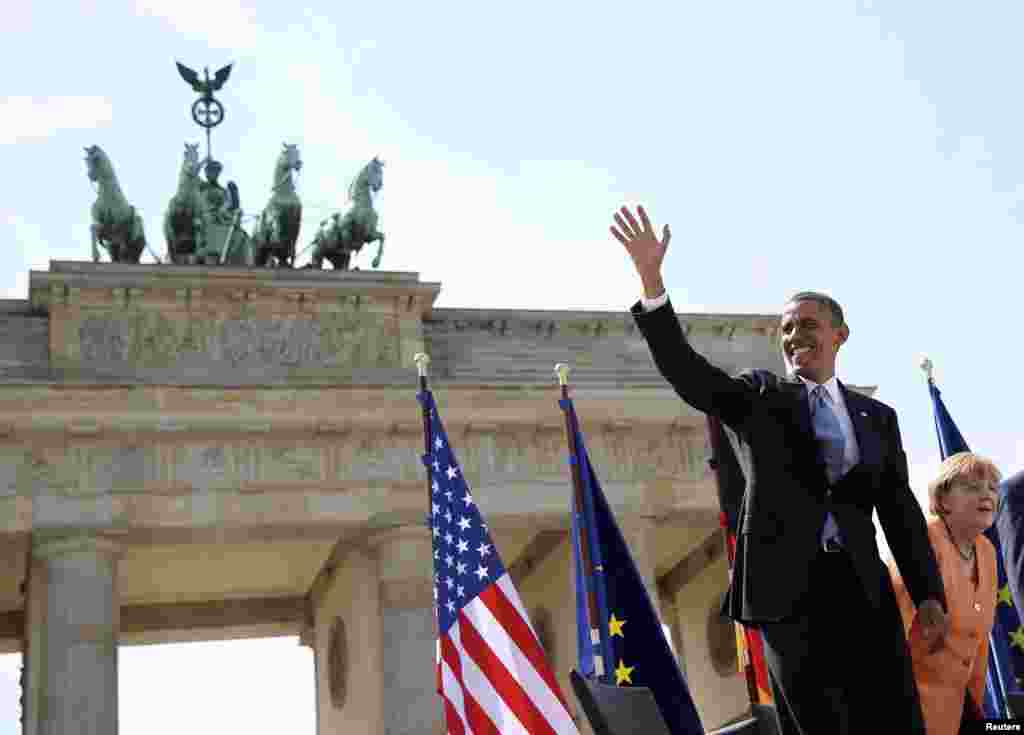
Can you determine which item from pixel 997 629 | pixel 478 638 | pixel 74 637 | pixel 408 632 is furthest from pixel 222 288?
pixel 997 629

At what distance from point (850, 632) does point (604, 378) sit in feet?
86.9

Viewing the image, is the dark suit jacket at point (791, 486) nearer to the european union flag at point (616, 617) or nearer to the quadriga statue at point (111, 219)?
the european union flag at point (616, 617)

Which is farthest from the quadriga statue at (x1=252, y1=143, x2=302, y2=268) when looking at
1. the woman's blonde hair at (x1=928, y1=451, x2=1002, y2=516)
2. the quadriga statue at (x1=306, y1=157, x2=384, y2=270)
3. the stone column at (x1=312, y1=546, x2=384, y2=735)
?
the woman's blonde hair at (x1=928, y1=451, x2=1002, y2=516)

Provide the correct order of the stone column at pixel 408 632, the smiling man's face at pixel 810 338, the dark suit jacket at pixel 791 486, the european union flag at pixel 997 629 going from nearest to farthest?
1. the dark suit jacket at pixel 791 486
2. the smiling man's face at pixel 810 338
3. the european union flag at pixel 997 629
4. the stone column at pixel 408 632

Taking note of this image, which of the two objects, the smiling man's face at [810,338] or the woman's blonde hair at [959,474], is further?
the woman's blonde hair at [959,474]

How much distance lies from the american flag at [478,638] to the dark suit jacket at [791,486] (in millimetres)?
10554

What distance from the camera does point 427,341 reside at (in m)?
30.4

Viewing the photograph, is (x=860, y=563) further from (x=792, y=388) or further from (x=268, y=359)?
(x=268, y=359)

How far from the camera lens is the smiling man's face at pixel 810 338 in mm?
4680

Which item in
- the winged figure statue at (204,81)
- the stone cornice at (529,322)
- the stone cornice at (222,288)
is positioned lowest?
the stone cornice at (529,322)

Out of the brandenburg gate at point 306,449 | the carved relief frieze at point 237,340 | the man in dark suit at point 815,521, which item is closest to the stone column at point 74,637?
the brandenburg gate at point 306,449

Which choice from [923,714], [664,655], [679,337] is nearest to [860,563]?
[923,714]

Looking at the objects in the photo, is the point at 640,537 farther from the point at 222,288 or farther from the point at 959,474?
the point at 959,474

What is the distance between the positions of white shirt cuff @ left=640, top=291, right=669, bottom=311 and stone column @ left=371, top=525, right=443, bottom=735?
2330 cm
